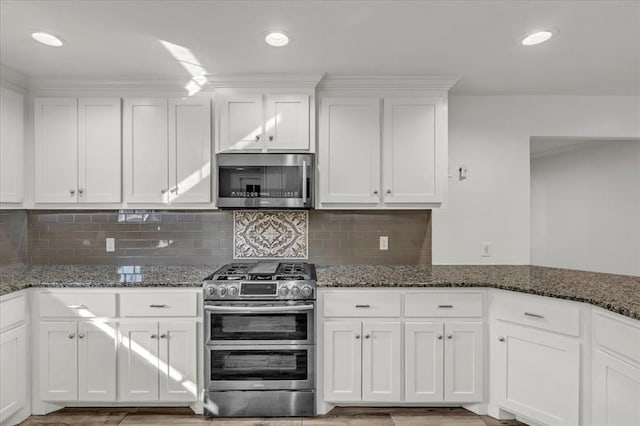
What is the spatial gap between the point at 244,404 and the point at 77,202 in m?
1.95

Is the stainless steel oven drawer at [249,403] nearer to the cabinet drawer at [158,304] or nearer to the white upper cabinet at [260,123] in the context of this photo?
the cabinet drawer at [158,304]

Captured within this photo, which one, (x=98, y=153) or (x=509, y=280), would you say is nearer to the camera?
(x=509, y=280)

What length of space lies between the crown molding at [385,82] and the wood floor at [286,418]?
Answer: 2328 mm

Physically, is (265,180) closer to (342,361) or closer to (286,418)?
(342,361)

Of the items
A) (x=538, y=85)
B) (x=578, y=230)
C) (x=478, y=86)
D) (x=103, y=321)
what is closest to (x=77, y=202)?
(x=103, y=321)

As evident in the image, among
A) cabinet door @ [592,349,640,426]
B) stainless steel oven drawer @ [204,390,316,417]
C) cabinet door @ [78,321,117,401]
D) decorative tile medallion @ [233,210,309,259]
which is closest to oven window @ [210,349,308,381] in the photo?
stainless steel oven drawer @ [204,390,316,417]

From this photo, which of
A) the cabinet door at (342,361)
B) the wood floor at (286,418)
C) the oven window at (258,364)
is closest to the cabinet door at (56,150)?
the wood floor at (286,418)

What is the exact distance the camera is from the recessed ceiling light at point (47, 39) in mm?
2006

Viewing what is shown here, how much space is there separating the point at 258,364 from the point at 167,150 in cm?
171

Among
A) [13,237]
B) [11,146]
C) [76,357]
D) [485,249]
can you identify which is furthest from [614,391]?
[13,237]

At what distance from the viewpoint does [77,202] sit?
105 inches

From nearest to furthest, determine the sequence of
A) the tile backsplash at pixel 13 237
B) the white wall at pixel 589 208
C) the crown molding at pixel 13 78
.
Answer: the crown molding at pixel 13 78 < the tile backsplash at pixel 13 237 < the white wall at pixel 589 208

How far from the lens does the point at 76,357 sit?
2.28 m

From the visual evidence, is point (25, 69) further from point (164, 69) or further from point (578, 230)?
point (578, 230)
